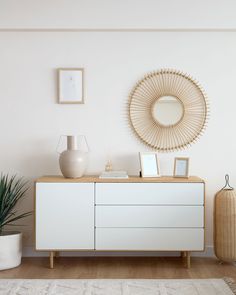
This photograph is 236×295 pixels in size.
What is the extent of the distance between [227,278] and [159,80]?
1.90m

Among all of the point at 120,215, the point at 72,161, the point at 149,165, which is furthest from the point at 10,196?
the point at 149,165

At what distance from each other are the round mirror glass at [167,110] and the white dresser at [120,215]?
0.69 meters

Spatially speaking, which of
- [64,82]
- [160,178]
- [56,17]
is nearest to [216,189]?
[160,178]

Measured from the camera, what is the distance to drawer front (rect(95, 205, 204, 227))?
429cm

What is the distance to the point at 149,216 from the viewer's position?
14.1ft

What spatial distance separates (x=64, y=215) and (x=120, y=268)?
26.3 inches

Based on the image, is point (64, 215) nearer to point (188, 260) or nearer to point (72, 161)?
point (72, 161)

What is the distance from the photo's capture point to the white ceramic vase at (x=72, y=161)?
14.3 feet

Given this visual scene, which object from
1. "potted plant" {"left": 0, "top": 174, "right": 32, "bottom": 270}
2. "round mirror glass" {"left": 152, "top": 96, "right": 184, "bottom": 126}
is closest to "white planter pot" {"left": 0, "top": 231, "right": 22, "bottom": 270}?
"potted plant" {"left": 0, "top": 174, "right": 32, "bottom": 270}

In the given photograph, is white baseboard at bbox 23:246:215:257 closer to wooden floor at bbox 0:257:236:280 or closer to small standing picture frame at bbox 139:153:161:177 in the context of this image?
wooden floor at bbox 0:257:236:280

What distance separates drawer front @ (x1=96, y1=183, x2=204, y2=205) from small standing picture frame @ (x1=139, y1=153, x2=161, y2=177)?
0.25 meters

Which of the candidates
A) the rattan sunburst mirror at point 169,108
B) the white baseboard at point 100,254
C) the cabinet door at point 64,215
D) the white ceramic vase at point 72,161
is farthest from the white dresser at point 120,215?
the rattan sunburst mirror at point 169,108

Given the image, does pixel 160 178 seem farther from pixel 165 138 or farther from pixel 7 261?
pixel 7 261

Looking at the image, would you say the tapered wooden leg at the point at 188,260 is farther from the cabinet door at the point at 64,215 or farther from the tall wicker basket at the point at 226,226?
the cabinet door at the point at 64,215
